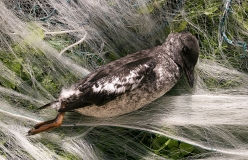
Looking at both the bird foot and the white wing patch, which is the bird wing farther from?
the bird foot

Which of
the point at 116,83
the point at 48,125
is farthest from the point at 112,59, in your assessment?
the point at 48,125

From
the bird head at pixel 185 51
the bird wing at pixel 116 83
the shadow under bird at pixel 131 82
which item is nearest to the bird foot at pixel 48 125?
the shadow under bird at pixel 131 82

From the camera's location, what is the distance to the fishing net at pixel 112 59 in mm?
2297

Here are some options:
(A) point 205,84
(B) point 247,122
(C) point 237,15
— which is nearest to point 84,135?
(A) point 205,84

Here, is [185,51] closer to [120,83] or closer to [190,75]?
[190,75]

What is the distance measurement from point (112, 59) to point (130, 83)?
1.40 feet

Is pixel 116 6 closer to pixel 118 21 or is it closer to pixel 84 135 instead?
pixel 118 21

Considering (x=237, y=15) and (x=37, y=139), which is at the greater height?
(x=237, y=15)

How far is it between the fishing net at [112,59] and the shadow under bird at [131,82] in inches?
5.5

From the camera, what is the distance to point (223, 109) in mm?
2232

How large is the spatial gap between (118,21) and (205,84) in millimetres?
729

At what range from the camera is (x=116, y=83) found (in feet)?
6.87

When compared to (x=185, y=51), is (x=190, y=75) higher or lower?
lower

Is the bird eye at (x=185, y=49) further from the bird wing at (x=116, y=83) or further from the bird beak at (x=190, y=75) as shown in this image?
the bird wing at (x=116, y=83)
